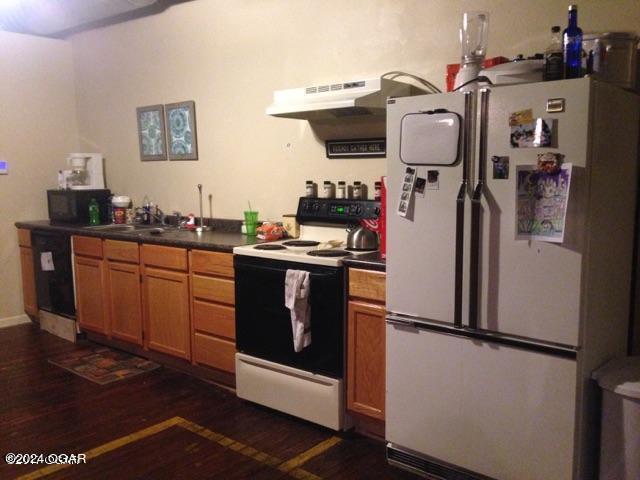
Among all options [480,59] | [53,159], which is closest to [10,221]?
[53,159]

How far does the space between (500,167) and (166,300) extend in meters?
2.40

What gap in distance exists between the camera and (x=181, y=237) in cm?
371

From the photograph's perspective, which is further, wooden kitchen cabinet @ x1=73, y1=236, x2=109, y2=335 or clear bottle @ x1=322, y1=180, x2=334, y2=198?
wooden kitchen cabinet @ x1=73, y1=236, x2=109, y2=335

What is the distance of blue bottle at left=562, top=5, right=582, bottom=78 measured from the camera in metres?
2.08

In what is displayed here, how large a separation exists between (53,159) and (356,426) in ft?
13.1

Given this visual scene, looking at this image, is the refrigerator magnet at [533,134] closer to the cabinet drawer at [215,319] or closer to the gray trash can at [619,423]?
the gray trash can at [619,423]

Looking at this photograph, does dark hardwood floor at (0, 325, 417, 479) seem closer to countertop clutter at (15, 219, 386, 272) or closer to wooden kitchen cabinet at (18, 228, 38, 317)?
countertop clutter at (15, 219, 386, 272)

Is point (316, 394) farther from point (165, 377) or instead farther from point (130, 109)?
point (130, 109)

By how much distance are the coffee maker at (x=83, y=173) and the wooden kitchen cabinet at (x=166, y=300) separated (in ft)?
5.51

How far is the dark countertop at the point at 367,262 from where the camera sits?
2.58m

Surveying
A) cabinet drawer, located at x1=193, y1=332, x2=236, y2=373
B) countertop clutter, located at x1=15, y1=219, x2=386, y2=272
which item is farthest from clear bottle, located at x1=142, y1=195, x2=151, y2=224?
cabinet drawer, located at x1=193, y1=332, x2=236, y2=373

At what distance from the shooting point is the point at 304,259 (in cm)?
281

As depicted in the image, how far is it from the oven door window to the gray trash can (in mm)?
1175

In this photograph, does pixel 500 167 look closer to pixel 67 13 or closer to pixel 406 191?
pixel 406 191
